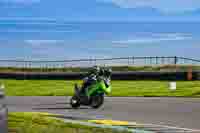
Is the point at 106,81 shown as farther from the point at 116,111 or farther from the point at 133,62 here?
the point at 133,62

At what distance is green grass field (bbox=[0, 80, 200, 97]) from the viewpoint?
24.8 metres

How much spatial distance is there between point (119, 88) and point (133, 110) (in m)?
10.4

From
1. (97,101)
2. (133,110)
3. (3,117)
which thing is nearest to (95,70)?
(97,101)

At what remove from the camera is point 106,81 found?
1783cm

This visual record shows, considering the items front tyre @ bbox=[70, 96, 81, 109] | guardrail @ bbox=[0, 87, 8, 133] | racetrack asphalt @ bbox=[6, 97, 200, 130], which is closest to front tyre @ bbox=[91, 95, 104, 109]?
racetrack asphalt @ bbox=[6, 97, 200, 130]

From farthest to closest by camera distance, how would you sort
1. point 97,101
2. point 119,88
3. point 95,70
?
point 119,88
point 97,101
point 95,70

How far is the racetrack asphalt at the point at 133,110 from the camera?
1517 centimetres

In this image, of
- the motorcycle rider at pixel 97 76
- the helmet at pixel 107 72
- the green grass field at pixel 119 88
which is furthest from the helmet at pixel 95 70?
the green grass field at pixel 119 88

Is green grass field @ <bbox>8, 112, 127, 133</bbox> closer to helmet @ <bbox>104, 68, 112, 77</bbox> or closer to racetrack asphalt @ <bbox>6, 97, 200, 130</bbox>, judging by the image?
racetrack asphalt @ <bbox>6, 97, 200, 130</bbox>

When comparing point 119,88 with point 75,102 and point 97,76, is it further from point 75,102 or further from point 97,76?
point 97,76

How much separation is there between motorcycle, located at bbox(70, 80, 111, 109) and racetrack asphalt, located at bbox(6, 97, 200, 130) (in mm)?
210

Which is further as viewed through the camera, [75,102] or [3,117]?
[75,102]

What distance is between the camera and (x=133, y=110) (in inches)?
698

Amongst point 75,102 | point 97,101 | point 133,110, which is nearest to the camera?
point 133,110
